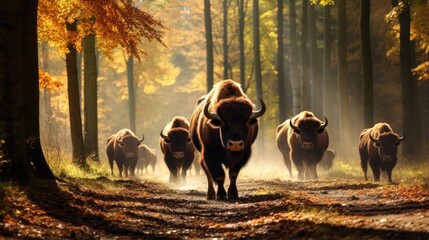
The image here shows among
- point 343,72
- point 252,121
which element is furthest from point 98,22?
point 343,72

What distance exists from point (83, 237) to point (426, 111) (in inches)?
1576

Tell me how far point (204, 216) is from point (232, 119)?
10.6 feet

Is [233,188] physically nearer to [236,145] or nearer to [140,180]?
[236,145]

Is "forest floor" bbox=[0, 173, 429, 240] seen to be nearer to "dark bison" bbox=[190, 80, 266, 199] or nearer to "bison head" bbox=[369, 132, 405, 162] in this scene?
"dark bison" bbox=[190, 80, 266, 199]

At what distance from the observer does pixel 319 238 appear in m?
8.13

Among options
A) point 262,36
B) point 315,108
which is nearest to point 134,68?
point 262,36

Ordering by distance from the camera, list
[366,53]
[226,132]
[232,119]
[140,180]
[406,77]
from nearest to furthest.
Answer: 1. [232,119]
2. [226,132]
3. [140,180]
4. [366,53]
5. [406,77]

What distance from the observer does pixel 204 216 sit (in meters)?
11.8

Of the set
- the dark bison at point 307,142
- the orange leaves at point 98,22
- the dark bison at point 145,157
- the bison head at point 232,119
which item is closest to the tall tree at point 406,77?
the dark bison at point 307,142

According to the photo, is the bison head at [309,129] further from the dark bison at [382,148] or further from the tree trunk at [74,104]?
the tree trunk at [74,104]

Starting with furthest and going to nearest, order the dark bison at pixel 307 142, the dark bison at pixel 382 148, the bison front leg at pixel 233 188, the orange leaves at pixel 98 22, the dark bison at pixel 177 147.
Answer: the dark bison at pixel 307 142 → the dark bison at pixel 177 147 → the dark bison at pixel 382 148 → the orange leaves at pixel 98 22 → the bison front leg at pixel 233 188

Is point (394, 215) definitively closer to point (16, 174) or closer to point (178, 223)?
point (178, 223)

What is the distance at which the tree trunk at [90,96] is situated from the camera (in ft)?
78.7

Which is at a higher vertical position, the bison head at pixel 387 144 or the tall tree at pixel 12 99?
the tall tree at pixel 12 99
